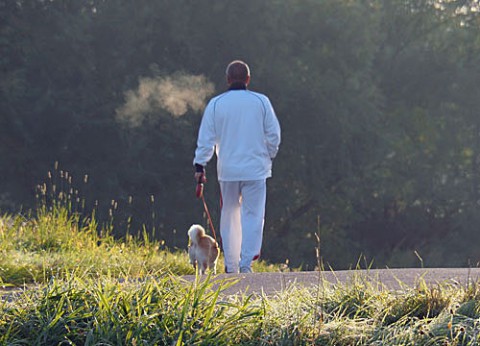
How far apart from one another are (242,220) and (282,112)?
2011 cm

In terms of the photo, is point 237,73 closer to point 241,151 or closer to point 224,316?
point 241,151

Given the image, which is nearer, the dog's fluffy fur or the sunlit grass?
the sunlit grass

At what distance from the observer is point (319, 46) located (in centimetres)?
3077

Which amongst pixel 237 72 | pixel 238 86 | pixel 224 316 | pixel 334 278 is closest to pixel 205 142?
pixel 238 86

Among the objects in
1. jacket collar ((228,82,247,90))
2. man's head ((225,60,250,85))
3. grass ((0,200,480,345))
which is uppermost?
man's head ((225,60,250,85))

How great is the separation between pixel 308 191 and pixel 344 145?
2.05 metres

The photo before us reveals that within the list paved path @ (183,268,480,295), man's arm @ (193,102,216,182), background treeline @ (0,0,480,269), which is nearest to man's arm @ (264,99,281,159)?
man's arm @ (193,102,216,182)

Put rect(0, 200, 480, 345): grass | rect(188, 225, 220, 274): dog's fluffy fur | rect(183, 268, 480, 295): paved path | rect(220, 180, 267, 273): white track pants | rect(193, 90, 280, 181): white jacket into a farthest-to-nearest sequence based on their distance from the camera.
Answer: rect(220, 180, 267, 273): white track pants, rect(193, 90, 280, 181): white jacket, rect(188, 225, 220, 274): dog's fluffy fur, rect(183, 268, 480, 295): paved path, rect(0, 200, 480, 345): grass

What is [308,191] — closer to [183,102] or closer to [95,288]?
[183,102]

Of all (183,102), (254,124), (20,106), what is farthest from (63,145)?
(254,124)

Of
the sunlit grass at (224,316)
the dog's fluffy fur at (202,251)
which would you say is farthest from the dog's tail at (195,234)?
the sunlit grass at (224,316)

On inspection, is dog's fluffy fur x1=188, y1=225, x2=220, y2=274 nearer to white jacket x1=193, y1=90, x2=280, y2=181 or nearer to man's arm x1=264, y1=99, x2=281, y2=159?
white jacket x1=193, y1=90, x2=280, y2=181

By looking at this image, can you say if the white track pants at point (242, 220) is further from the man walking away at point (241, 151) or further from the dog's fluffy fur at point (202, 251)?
the dog's fluffy fur at point (202, 251)

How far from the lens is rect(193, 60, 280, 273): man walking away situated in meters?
9.55
